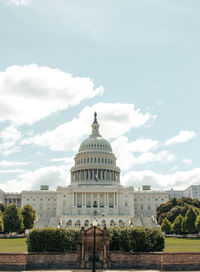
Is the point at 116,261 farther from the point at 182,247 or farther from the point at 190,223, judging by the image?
the point at 190,223

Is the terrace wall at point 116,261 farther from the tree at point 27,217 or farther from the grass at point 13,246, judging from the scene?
the tree at point 27,217

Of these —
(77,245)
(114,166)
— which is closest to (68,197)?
(114,166)

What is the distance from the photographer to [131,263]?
38.1 metres

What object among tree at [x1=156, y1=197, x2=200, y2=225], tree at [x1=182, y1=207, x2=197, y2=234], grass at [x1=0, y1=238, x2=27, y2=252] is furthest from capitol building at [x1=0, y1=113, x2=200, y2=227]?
grass at [x1=0, y1=238, x2=27, y2=252]

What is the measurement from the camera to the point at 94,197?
163 meters

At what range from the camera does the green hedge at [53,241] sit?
1574 inches

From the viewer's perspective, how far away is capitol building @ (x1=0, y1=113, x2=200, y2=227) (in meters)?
146

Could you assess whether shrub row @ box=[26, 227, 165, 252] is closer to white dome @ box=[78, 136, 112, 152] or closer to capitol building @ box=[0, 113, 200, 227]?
capitol building @ box=[0, 113, 200, 227]

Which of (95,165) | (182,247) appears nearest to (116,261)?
(182,247)

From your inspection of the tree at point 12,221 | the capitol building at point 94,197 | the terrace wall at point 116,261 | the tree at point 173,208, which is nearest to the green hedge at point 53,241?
the terrace wall at point 116,261

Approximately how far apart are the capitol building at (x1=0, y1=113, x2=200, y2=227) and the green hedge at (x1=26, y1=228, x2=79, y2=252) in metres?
97.7

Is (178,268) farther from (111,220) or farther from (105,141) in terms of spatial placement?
(105,141)

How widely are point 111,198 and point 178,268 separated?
421 ft

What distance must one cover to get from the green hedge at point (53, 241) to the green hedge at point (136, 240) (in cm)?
424
